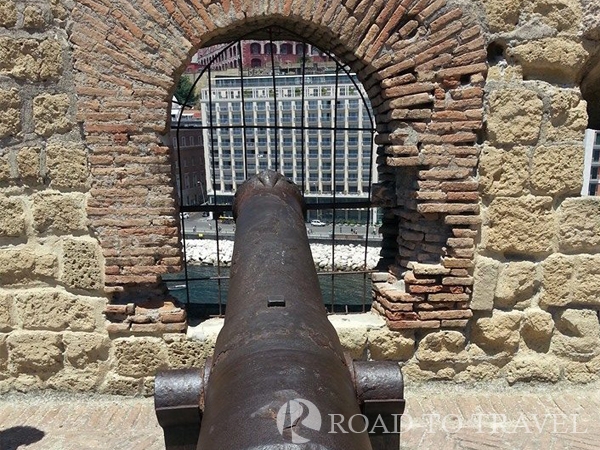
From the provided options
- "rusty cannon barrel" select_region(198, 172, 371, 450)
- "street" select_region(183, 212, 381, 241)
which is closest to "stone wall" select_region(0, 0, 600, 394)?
"rusty cannon barrel" select_region(198, 172, 371, 450)

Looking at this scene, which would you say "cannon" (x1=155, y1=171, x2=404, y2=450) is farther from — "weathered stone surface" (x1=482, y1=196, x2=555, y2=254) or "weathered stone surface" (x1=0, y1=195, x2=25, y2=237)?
"weathered stone surface" (x1=0, y1=195, x2=25, y2=237)

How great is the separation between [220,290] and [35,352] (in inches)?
61.1

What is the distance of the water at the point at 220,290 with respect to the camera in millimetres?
4621

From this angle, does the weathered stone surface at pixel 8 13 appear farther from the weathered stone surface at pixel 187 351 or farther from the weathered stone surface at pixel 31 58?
the weathered stone surface at pixel 187 351

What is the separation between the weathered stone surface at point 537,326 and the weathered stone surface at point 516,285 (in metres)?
0.09

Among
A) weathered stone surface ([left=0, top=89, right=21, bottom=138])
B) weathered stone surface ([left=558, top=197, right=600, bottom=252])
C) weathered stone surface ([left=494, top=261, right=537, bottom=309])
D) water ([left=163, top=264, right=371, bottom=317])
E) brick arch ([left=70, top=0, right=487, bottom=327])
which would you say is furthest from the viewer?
water ([left=163, top=264, right=371, bottom=317])

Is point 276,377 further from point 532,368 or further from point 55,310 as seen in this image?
point 532,368

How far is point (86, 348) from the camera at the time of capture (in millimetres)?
4078

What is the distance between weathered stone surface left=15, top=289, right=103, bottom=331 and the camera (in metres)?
4.01

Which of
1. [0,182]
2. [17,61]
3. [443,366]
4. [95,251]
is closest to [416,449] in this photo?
[443,366]

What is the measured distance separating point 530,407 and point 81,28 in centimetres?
440

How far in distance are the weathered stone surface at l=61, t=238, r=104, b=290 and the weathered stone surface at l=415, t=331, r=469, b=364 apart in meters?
2.65

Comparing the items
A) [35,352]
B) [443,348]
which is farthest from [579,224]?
[35,352]

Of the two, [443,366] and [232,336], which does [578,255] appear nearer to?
[443,366]
